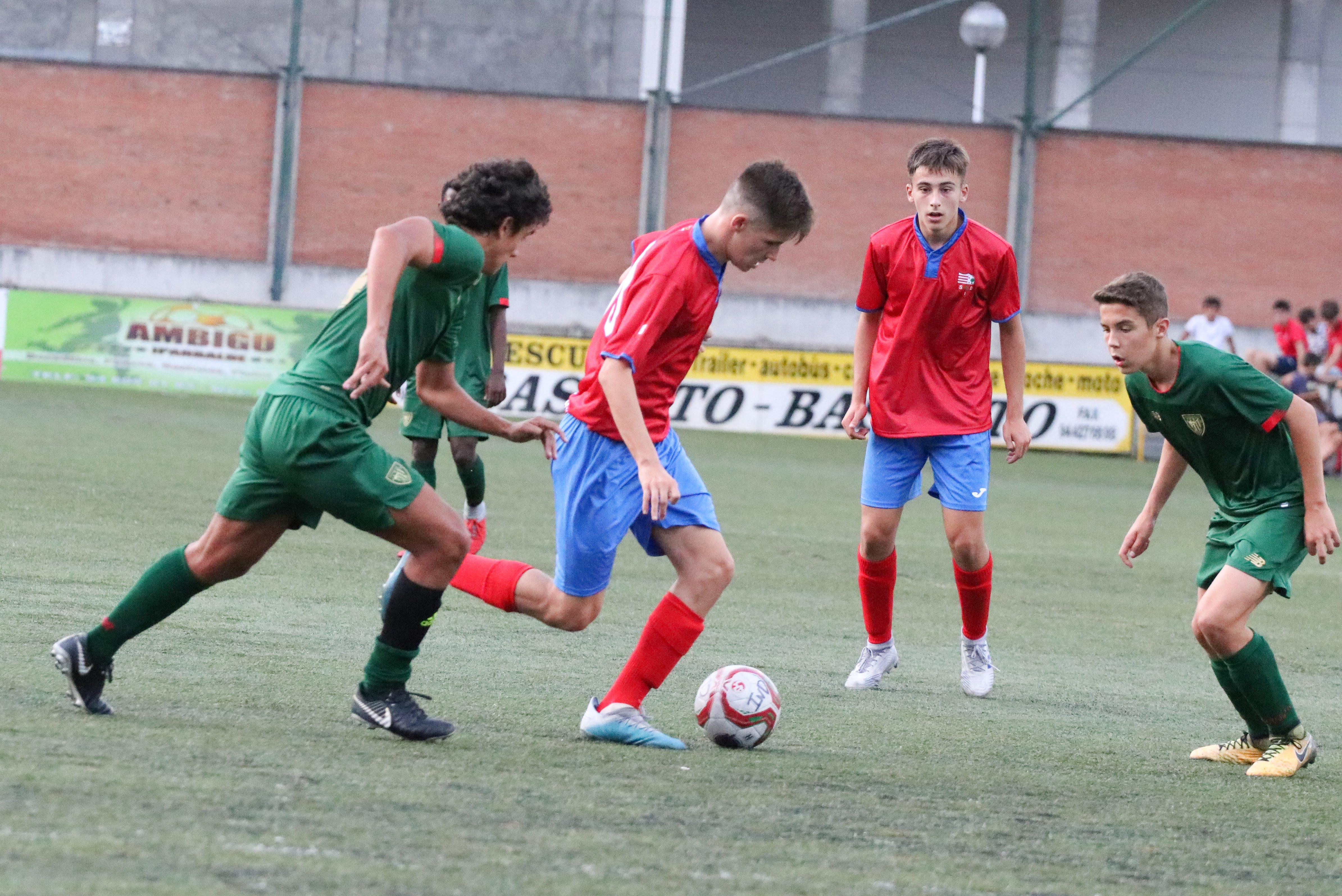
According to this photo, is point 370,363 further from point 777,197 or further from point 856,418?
point 856,418

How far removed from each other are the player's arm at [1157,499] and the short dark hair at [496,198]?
7.03 ft

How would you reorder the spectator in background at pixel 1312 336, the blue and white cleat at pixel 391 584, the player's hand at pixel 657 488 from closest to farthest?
the player's hand at pixel 657 488
the blue and white cleat at pixel 391 584
the spectator in background at pixel 1312 336

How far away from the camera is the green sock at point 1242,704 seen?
498 centimetres

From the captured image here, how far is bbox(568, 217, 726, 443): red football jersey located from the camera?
4582 mm

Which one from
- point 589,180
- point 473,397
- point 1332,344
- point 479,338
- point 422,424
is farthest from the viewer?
point 589,180

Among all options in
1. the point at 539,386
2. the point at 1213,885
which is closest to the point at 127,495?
the point at 1213,885

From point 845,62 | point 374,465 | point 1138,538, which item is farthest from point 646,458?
point 845,62

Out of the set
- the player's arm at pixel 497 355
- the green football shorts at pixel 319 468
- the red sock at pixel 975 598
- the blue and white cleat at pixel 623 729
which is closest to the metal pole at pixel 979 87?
the player's arm at pixel 497 355

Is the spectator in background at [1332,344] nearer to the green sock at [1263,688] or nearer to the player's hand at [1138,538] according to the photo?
the player's hand at [1138,538]

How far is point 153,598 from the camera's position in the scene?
176 inches

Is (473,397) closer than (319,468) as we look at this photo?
No

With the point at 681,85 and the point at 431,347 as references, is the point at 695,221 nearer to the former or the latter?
the point at 431,347

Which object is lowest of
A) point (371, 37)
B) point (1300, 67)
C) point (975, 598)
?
point (975, 598)

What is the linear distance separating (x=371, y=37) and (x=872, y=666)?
25130mm
